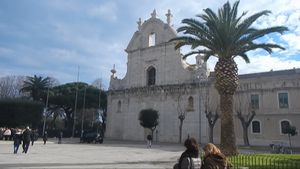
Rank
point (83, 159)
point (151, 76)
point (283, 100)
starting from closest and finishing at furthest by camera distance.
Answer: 1. point (83, 159)
2. point (283, 100)
3. point (151, 76)

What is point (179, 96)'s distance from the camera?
42.3 metres

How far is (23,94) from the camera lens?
196 feet

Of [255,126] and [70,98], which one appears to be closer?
[255,126]

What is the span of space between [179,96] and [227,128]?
24.0 metres

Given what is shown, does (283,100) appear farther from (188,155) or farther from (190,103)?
(188,155)

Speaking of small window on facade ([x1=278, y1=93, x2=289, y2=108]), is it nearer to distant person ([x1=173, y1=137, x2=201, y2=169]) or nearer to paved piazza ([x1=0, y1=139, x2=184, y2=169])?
paved piazza ([x1=0, y1=139, x2=184, y2=169])

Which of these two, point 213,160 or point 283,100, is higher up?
point 283,100

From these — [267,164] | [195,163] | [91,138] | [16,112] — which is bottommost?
[267,164]

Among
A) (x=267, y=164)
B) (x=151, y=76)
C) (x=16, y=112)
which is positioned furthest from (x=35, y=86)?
(x=267, y=164)

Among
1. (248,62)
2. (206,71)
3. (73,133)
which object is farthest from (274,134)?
(73,133)

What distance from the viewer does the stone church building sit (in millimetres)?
34844

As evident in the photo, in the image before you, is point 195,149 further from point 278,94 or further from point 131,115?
point 131,115

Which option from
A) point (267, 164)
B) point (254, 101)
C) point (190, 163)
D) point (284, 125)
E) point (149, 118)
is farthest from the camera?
point (149, 118)

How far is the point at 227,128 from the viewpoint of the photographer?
18344 millimetres
